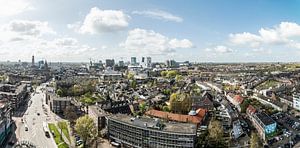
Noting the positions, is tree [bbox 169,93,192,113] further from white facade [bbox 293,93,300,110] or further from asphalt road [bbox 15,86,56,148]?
white facade [bbox 293,93,300,110]

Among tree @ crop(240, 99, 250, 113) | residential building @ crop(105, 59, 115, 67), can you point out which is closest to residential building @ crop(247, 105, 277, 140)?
tree @ crop(240, 99, 250, 113)

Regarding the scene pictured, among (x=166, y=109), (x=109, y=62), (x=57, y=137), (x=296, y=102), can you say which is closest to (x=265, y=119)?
(x=166, y=109)

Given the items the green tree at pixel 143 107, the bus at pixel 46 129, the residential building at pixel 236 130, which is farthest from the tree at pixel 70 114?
the residential building at pixel 236 130

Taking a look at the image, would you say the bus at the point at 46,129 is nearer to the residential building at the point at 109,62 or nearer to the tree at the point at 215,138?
the tree at the point at 215,138

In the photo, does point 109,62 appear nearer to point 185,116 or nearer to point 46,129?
point 46,129

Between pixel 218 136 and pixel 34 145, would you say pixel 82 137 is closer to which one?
pixel 34 145

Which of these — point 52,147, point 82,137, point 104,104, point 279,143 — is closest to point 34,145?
point 52,147
